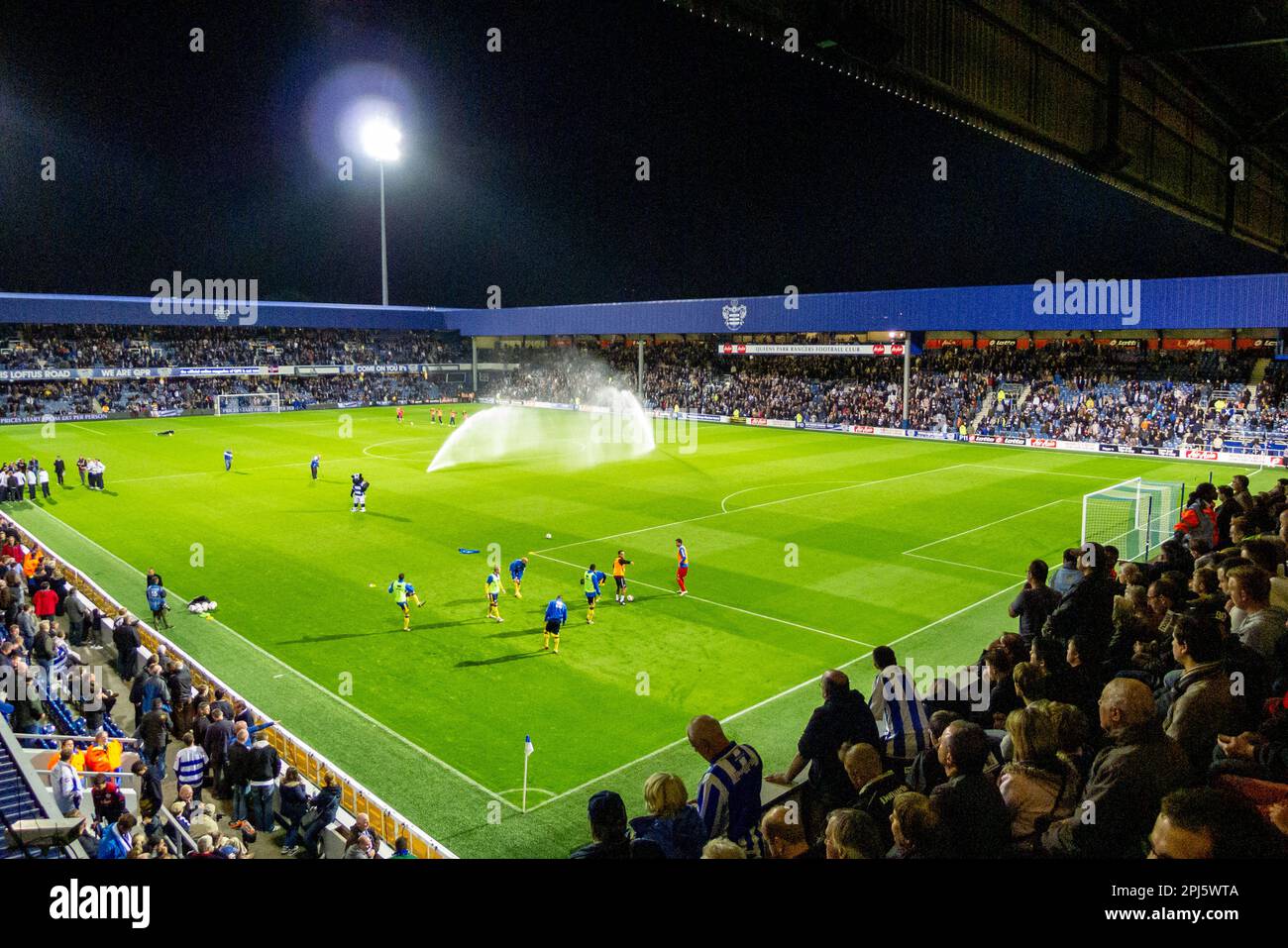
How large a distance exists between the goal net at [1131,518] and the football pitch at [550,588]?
3.72ft

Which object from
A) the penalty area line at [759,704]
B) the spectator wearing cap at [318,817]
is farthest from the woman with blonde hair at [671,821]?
the penalty area line at [759,704]

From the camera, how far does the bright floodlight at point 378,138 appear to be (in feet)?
235

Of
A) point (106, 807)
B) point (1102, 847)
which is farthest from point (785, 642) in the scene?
point (1102, 847)

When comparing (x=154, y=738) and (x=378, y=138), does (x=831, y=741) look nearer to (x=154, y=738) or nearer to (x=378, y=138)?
(x=154, y=738)

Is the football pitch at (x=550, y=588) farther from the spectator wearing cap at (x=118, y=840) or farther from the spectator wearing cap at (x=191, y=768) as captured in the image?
the spectator wearing cap at (x=118, y=840)

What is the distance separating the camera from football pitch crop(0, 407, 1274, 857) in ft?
43.9

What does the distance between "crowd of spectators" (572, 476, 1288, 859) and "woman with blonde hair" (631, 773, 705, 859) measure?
1 centimetres

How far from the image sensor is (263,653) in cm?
1722

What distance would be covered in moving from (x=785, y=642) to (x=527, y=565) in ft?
26.5

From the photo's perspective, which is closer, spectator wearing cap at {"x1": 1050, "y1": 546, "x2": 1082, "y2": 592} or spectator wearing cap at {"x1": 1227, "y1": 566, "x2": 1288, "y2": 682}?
spectator wearing cap at {"x1": 1227, "y1": 566, "x2": 1288, "y2": 682}

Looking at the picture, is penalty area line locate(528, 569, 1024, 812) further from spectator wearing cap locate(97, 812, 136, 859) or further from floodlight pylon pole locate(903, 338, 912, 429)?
floodlight pylon pole locate(903, 338, 912, 429)

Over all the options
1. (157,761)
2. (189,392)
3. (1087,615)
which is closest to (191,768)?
(157,761)

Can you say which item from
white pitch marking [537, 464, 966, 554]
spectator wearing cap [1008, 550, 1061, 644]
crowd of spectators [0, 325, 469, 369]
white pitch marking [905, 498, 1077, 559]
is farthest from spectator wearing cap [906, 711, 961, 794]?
crowd of spectators [0, 325, 469, 369]

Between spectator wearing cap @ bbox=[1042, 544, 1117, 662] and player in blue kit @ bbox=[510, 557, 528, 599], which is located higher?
spectator wearing cap @ bbox=[1042, 544, 1117, 662]
